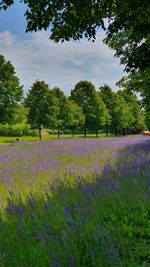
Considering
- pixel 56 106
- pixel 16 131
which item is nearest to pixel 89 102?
pixel 56 106

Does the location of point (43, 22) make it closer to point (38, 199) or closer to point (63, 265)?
point (38, 199)

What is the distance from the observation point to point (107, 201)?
536 cm

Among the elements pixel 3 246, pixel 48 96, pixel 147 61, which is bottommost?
pixel 3 246

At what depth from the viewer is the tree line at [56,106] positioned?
3766cm

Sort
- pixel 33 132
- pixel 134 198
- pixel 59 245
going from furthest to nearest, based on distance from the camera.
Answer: pixel 33 132, pixel 134 198, pixel 59 245

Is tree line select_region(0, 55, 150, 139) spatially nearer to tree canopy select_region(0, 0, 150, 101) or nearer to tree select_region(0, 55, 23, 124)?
tree select_region(0, 55, 23, 124)

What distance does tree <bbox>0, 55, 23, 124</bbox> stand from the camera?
36688mm

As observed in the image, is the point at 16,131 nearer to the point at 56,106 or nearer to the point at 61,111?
the point at 61,111

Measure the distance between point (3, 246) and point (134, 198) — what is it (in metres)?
2.56

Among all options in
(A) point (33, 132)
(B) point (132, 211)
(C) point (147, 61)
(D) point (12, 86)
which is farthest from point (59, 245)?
(A) point (33, 132)

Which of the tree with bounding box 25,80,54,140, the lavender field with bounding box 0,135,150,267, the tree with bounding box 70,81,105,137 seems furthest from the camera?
the tree with bounding box 70,81,105,137

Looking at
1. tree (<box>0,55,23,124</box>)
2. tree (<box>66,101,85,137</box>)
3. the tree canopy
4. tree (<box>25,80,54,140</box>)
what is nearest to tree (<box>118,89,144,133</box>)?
tree (<box>66,101,85,137</box>)

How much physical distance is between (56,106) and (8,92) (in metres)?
13.1

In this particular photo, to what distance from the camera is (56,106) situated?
49438 mm
